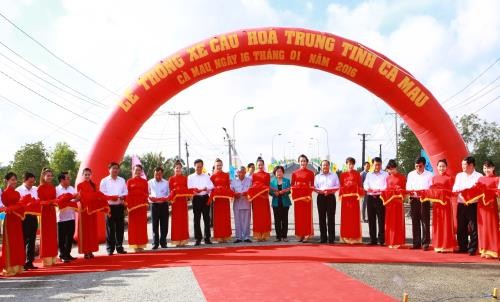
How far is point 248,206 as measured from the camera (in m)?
10.5

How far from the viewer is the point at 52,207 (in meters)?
8.17

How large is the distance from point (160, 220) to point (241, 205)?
1700mm

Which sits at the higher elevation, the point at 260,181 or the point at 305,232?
the point at 260,181

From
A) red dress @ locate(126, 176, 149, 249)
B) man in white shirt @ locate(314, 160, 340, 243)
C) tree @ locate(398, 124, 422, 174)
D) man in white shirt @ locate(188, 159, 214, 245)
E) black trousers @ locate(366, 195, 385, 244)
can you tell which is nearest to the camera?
red dress @ locate(126, 176, 149, 249)

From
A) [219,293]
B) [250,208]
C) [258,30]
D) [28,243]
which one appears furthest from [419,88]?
[28,243]

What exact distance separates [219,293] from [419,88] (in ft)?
24.3

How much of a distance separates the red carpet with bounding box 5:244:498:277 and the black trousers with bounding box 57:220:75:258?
0.30m

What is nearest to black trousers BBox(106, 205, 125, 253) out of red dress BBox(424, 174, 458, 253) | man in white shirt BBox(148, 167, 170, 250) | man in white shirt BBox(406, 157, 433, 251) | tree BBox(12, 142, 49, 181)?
man in white shirt BBox(148, 167, 170, 250)

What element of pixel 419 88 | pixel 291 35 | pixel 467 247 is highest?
pixel 291 35

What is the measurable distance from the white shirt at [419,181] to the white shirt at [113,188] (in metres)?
5.28

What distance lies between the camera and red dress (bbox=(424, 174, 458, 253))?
28.1 feet

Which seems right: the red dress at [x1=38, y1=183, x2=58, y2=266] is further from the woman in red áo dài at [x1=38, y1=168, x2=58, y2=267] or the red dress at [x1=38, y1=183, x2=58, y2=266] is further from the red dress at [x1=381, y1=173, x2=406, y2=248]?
the red dress at [x1=381, y1=173, x2=406, y2=248]

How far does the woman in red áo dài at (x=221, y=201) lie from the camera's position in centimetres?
1014

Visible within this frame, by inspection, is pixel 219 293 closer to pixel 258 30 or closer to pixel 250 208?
pixel 250 208
